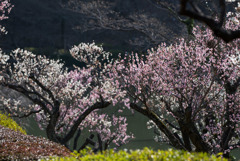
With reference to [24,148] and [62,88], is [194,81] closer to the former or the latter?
[24,148]

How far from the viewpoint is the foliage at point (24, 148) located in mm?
8258

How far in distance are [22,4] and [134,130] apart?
3210 centimetres

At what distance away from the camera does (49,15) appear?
55.4 metres

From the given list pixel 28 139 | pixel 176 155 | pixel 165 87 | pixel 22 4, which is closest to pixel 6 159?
pixel 28 139

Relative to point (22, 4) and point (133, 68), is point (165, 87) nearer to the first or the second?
point (133, 68)

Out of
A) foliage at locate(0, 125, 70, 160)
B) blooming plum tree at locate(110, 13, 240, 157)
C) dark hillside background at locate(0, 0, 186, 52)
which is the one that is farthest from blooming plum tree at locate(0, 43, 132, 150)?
dark hillside background at locate(0, 0, 186, 52)

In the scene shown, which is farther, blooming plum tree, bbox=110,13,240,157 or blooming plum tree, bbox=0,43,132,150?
blooming plum tree, bbox=0,43,132,150

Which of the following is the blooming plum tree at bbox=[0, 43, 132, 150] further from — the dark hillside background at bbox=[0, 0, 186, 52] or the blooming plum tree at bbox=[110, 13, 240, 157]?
the dark hillside background at bbox=[0, 0, 186, 52]

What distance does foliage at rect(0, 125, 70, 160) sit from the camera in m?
8.26

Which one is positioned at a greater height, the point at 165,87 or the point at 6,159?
the point at 165,87

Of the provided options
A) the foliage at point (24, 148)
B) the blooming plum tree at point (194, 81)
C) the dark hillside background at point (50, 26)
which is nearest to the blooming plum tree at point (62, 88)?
the blooming plum tree at point (194, 81)

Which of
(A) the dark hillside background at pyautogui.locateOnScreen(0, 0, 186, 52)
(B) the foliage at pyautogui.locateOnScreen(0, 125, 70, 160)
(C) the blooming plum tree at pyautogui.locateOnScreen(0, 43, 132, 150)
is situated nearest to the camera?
(B) the foliage at pyautogui.locateOnScreen(0, 125, 70, 160)

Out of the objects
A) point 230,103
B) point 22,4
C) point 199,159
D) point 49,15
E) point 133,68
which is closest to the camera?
point 199,159

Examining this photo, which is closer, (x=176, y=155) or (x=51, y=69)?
(x=176, y=155)
